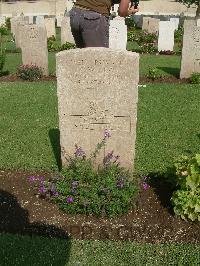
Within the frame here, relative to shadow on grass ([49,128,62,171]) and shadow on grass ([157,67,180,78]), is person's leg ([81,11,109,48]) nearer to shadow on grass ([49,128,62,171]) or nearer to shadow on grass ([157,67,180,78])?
shadow on grass ([49,128,62,171])

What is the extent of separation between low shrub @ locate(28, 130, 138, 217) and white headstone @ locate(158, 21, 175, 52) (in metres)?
14.4

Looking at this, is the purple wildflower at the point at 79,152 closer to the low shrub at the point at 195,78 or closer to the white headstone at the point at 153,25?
the low shrub at the point at 195,78

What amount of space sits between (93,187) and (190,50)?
8.56m

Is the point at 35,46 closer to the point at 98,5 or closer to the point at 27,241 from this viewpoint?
the point at 98,5

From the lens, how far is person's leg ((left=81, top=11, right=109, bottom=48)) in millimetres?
5270

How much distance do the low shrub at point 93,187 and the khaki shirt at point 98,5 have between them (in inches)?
67.4

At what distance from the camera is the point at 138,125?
746 centimetres

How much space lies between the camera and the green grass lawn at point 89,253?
12.0 ft

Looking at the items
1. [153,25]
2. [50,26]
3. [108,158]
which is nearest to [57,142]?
[108,158]

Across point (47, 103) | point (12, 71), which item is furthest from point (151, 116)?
point (12, 71)

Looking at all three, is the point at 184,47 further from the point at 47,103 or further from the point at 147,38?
the point at 147,38

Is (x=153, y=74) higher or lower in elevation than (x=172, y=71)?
higher

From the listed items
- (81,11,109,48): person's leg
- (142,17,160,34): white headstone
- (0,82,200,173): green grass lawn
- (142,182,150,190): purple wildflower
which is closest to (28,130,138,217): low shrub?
(142,182,150,190): purple wildflower

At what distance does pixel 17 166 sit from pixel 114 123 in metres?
1.77
